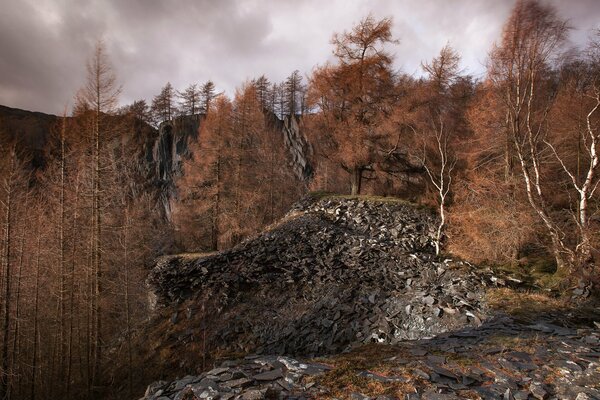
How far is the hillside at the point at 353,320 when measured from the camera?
4707 mm

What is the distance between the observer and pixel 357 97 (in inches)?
744

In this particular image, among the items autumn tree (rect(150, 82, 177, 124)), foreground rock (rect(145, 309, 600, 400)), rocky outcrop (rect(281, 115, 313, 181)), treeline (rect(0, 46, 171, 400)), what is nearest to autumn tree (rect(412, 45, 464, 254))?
foreground rock (rect(145, 309, 600, 400))

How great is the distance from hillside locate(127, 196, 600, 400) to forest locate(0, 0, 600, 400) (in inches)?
76.5

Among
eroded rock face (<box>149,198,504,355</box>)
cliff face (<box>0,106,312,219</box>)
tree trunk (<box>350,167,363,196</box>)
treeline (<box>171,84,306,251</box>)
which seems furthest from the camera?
cliff face (<box>0,106,312,219</box>)

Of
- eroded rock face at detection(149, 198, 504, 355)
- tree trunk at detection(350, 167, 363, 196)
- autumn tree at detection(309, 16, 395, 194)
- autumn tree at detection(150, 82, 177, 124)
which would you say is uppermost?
autumn tree at detection(150, 82, 177, 124)

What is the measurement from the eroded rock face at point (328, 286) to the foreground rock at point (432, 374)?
225 centimetres

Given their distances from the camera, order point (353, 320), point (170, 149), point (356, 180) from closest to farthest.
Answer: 1. point (353, 320)
2. point (356, 180)
3. point (170, 149)

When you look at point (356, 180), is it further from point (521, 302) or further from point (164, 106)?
point (164, 106)

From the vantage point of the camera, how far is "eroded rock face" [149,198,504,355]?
29.7 feet

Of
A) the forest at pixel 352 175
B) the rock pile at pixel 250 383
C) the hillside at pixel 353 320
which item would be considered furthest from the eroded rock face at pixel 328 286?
the rock pile at pixel 250 383

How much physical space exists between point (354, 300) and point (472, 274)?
4.44m

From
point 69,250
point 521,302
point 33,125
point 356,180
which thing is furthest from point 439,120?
point 33,125

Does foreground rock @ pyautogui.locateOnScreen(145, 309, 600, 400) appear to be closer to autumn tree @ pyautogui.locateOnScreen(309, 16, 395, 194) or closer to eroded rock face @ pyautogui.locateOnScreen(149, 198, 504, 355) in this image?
eroded rock face @ pyautogui.locateOnScreen(149, 198, 504, 355)

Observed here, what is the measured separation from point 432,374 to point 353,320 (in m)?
4.96
